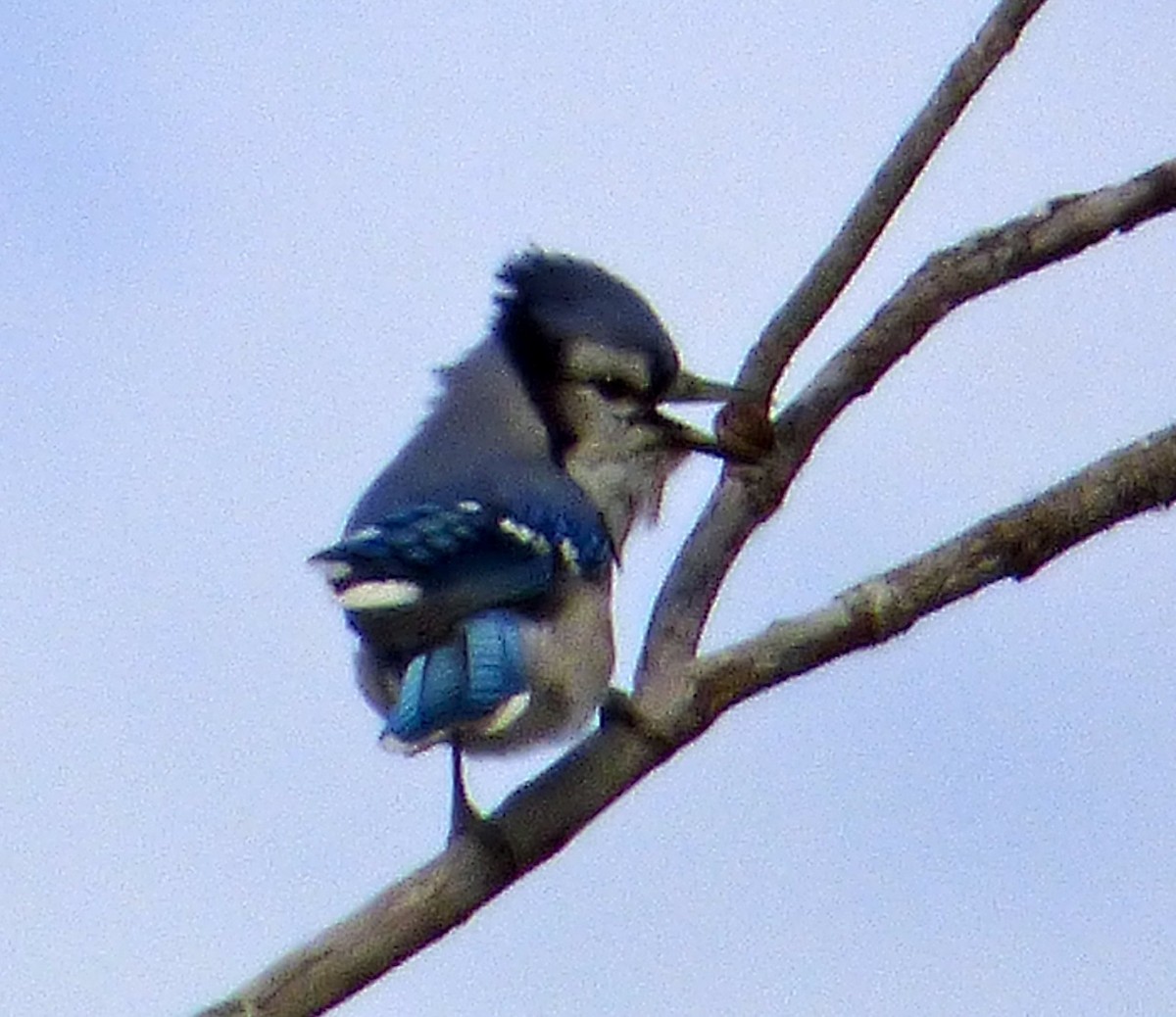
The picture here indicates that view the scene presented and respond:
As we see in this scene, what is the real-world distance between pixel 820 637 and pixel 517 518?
Result: 0.87 m

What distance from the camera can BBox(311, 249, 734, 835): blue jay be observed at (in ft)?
11.9

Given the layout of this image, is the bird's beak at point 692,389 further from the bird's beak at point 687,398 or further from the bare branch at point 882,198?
the bare branch at point 882,198

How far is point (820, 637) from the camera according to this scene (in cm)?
318

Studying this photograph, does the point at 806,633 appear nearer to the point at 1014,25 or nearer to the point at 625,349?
the point at 1014,25

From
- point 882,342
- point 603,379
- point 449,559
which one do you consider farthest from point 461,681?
point 603,379

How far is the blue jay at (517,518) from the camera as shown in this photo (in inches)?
143

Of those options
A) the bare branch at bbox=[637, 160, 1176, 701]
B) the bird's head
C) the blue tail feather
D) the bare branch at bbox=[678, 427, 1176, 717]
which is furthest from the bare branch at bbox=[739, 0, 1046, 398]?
the bird's head

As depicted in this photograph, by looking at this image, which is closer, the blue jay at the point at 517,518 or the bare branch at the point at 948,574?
the bare branch at the point at 948,574

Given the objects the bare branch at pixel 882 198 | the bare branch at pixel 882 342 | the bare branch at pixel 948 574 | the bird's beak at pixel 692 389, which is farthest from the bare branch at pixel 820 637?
the bird's beak at pixel 692 389

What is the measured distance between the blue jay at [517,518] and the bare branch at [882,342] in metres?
0.15

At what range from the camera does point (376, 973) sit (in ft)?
9.23

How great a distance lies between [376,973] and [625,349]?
171 cm


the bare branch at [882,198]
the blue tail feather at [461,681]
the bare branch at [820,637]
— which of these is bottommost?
the bare branch at [820,637]

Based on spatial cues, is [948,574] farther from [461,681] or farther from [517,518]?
[517,518]
